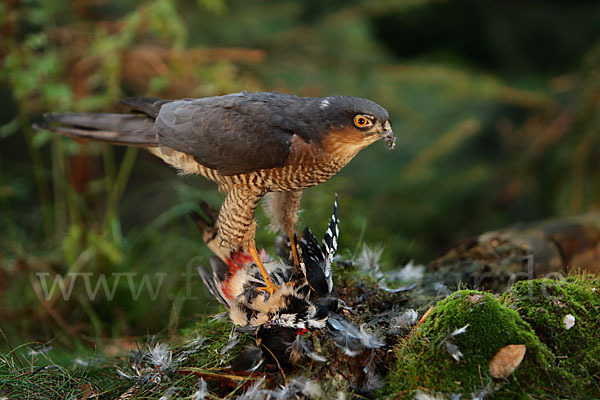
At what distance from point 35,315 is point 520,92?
13.2ft

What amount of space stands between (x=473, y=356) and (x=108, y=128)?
73.7 inches

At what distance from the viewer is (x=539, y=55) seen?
5559 millimetres

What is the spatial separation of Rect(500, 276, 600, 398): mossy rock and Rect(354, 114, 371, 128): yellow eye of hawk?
2.70 ft

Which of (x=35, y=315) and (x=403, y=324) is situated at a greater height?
(x=403, y=324)

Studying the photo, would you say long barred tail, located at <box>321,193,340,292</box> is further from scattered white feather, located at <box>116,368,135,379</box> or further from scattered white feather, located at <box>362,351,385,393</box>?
scattered white feather, located at <box>116,368,135,379</box>

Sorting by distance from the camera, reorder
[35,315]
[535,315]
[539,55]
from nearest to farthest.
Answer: [535,315] < [35,315] < [539,55]

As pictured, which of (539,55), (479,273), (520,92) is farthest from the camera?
(539,55)

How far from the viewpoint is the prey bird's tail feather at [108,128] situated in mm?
2297

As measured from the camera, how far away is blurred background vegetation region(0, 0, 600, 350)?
10.8 feet

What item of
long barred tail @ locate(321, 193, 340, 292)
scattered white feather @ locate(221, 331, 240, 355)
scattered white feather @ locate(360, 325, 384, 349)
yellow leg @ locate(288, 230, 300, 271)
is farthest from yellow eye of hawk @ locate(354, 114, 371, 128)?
scattered white feather @ locate(221, 331, 240, 355)

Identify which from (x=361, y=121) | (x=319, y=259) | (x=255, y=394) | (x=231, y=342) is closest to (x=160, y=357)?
(x=231, y=342)

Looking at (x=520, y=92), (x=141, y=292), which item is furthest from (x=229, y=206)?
(x=520, y=92)

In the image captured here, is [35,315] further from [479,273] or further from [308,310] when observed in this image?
[479,273]

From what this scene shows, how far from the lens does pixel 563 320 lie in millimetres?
1659
